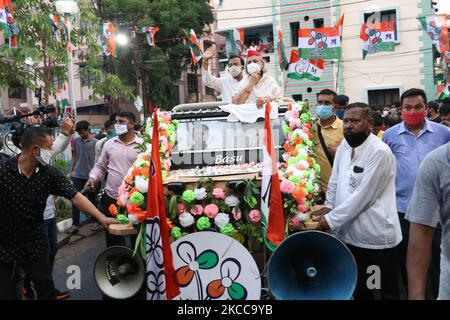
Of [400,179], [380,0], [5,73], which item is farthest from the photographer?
[380,0]

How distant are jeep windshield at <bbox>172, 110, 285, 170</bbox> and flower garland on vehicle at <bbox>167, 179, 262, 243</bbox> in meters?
1.09

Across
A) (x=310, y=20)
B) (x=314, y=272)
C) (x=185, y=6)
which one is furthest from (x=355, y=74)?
(x=314, y=272)

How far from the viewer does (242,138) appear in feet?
18.6

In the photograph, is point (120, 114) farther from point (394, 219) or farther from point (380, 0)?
point (380, 0)

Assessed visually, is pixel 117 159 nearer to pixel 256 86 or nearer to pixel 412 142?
pixel 256 86

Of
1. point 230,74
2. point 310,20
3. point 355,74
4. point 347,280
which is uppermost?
point 310,20

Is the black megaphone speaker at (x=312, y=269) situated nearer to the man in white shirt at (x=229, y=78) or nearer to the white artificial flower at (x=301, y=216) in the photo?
the white artificial flower at (x=301, y=216)

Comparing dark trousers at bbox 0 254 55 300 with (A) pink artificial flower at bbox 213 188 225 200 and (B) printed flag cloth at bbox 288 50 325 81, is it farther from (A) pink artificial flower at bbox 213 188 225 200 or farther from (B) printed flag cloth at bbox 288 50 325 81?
(B) printed flag cloth at bbox 288 50 325 81

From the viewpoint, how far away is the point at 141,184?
4488 millimetres

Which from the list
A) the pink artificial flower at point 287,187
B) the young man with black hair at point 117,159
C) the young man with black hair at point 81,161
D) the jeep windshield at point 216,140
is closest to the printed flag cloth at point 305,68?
the young man with black hair at point 81,161

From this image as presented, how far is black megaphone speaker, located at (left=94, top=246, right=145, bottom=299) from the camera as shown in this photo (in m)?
4.32

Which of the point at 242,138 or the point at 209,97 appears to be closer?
the point at 242,138

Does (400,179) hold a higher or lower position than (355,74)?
lower

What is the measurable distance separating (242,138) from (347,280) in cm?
243
